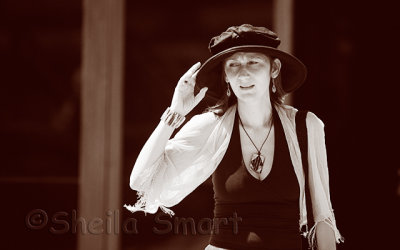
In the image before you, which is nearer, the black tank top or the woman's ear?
the black tank top

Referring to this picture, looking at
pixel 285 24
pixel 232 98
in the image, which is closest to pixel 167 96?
pixel 285 24

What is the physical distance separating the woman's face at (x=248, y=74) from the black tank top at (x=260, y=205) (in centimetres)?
20

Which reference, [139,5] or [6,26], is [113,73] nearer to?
[139,5]

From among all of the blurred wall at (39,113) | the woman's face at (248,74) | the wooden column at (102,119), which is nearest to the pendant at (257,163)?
the woman's face at (248,74)

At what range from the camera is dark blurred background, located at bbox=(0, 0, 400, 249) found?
3.16m

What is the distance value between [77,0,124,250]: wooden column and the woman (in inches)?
58.3

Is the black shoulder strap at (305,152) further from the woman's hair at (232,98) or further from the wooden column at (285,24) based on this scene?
the wooden column at (285,24)

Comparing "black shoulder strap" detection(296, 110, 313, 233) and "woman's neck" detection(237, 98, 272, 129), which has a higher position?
"woman's neck" detection(237, 98, 272, 129)

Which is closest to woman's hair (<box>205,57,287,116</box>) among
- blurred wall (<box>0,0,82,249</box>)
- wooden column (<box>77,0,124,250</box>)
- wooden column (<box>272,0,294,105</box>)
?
wooden column (<box>272,0,294,105</box>)

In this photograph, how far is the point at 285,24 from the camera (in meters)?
3.18

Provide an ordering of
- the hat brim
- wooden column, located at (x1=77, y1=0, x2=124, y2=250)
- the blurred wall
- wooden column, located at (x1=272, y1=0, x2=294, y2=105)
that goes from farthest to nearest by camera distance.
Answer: the blurred wall < wooden column, located at (x1=77, y1=0, x2=124, y2=250) < wooden column, located at (x1=272, y1=0, x2=294, y2=105) < the hat brim

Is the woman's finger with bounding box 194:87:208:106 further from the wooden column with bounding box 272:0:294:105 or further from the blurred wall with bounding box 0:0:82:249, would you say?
the blurred wall with bounding box 0:0:82:249

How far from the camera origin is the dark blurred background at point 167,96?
3.16 metres

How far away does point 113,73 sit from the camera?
345cm
